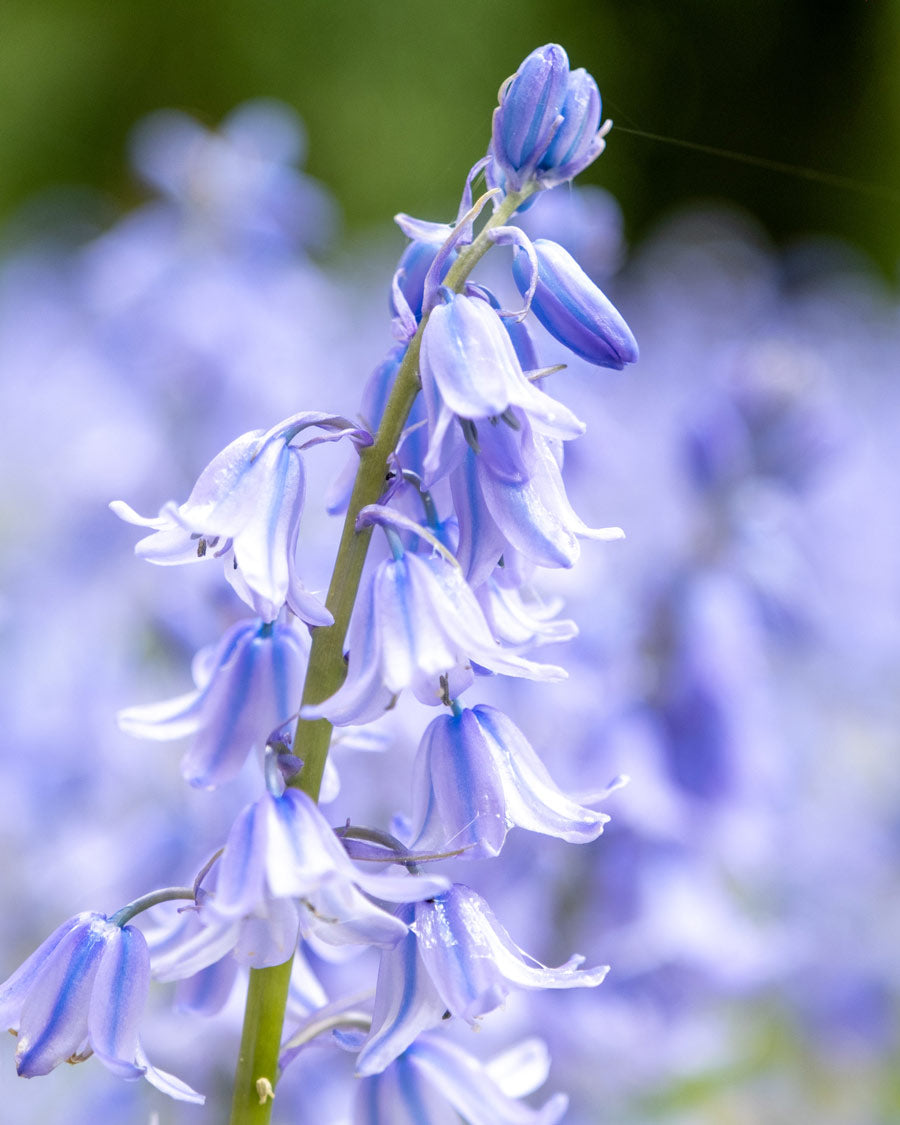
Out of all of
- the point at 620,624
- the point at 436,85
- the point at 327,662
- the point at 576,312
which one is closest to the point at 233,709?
the point at 327,662

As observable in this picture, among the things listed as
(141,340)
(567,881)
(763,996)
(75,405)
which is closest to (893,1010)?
(763,996)

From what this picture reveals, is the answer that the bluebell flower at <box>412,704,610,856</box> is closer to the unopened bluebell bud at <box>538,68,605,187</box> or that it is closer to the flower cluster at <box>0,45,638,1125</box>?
the flower cluster at <box>0,45,638,1125</box>

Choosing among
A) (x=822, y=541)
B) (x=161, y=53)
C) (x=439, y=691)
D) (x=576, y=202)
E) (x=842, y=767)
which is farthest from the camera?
(x=161, y=53)

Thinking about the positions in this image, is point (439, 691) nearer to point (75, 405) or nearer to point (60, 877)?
point (60, 877)

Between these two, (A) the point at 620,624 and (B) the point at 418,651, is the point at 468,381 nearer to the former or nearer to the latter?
(B) the point at 418,651

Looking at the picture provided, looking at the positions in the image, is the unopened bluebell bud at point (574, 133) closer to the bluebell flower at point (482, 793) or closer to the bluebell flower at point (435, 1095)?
the bluebell flower at point (482, 793)

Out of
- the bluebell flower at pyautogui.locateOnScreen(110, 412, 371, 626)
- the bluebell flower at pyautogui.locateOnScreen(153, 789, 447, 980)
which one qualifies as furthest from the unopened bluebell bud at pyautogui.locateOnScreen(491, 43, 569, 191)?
the bluebell flower at pyautogui.locateOnScreen(153, 789, 447, 980)
